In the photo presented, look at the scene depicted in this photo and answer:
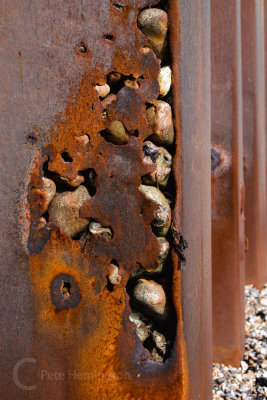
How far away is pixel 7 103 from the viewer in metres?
1.07

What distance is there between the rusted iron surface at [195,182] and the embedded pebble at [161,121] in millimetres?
39

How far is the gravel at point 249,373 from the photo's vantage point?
67.9 inches

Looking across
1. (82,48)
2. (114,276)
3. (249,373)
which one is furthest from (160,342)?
(249,373)

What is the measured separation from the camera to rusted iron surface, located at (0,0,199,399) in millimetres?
1076

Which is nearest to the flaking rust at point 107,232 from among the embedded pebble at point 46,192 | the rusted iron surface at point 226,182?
the embedded pebble at point 46,192

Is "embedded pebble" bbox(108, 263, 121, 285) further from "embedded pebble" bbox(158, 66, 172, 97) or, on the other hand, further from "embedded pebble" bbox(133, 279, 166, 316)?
"embedded pebble" bbox(158, 66, 172, 97)

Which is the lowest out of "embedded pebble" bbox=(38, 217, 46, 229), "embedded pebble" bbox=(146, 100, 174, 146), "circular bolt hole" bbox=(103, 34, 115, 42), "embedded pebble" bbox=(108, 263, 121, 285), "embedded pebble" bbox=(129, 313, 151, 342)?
"embedded pebble" bbox=(129, 313, 151, 342)

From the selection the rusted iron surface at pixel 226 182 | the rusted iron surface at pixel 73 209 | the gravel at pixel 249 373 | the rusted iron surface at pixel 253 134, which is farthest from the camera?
the rusted iron surface at pixel 253 134

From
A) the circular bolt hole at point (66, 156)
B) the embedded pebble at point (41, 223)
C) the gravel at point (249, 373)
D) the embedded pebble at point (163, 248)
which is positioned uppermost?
the circular bolt hole at point (66, 156)

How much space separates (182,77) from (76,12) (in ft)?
1.16

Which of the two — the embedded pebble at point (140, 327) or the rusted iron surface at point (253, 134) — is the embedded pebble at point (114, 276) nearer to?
the embedded pebble at point (140, 327)

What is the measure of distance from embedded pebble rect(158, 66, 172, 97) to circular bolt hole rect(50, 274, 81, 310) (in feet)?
1.98

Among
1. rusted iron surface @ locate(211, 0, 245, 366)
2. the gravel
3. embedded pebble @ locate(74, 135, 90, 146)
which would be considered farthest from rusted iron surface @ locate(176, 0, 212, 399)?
rusted iron surface @ locate(211, 0, 245, 366)

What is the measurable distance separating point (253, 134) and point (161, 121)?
1.72 m
